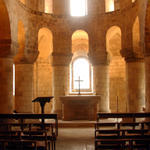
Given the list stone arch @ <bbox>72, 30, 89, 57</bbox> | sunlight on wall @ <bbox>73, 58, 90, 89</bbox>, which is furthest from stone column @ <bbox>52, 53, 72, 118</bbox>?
sunlight on wall @ <bbox>73, 58, 90, 89</bbox>

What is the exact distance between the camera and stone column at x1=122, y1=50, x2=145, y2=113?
1462cm

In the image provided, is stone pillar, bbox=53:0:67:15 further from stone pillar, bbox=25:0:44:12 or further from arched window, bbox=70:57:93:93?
arched window, bbox=70:57:93:93

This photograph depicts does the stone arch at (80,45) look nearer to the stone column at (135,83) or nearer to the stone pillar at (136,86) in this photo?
the stone column at (135,83)

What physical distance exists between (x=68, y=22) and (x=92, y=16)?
1616 mm

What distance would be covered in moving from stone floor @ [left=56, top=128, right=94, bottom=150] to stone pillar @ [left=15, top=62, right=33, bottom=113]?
3199 mm

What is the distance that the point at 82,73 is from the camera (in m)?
21.8

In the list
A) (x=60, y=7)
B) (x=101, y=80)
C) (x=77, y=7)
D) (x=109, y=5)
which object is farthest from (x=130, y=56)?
(x=77, y=7)

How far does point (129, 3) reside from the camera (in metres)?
15.3

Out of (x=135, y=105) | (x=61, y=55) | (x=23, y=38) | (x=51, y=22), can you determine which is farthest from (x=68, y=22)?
(x=135, y=105)

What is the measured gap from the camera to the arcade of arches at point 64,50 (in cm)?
1186

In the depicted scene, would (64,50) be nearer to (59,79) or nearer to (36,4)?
(59,79)

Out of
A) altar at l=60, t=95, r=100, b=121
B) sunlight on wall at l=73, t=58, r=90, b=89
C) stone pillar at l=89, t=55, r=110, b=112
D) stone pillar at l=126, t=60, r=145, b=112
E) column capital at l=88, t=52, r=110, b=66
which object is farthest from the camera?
sunlight on wall at l=73, t=58, r=90, b=89

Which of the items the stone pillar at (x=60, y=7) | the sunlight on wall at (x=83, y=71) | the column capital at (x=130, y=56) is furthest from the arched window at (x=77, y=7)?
the column capital at (x=130, y=56)

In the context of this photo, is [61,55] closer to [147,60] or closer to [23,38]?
[23,38]
